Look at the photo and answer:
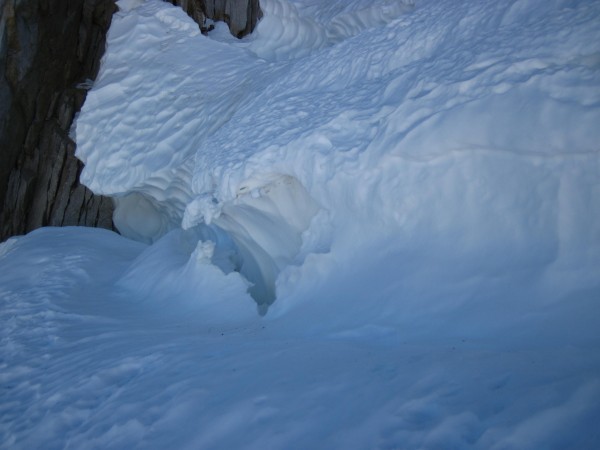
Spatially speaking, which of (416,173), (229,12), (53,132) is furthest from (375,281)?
(53,132)

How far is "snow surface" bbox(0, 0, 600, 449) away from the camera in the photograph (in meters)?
1.59

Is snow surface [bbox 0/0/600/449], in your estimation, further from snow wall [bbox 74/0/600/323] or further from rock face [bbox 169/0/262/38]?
rock face [bbox 169/0/262/38]

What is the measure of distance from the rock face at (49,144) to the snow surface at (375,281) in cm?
306

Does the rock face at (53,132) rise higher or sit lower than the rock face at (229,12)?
lower

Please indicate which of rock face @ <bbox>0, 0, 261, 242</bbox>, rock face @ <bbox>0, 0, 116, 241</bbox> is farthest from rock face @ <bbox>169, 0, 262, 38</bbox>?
rock face @ <bbox>0, 0, 116, 241</bbox>

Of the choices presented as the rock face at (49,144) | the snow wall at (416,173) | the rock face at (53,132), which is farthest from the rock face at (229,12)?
the snow wall at (416,173)

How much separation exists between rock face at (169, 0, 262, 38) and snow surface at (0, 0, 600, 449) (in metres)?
3.37

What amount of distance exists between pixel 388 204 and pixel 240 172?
1139mm

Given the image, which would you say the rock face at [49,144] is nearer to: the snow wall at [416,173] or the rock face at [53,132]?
the rock face at [53,132]

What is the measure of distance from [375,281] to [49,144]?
6330 millimetres

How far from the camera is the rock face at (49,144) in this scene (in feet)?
23.4

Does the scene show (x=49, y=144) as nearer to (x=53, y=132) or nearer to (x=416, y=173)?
(x=53, y=132)

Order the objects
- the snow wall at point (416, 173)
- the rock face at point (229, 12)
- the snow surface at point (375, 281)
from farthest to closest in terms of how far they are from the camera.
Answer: the rock face at point (229, 12) < the snow wall at point (416, 173) < the snow surface at point (375, 281)

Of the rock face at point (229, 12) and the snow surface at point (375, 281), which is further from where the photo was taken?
the rock face at point (229, 12)
